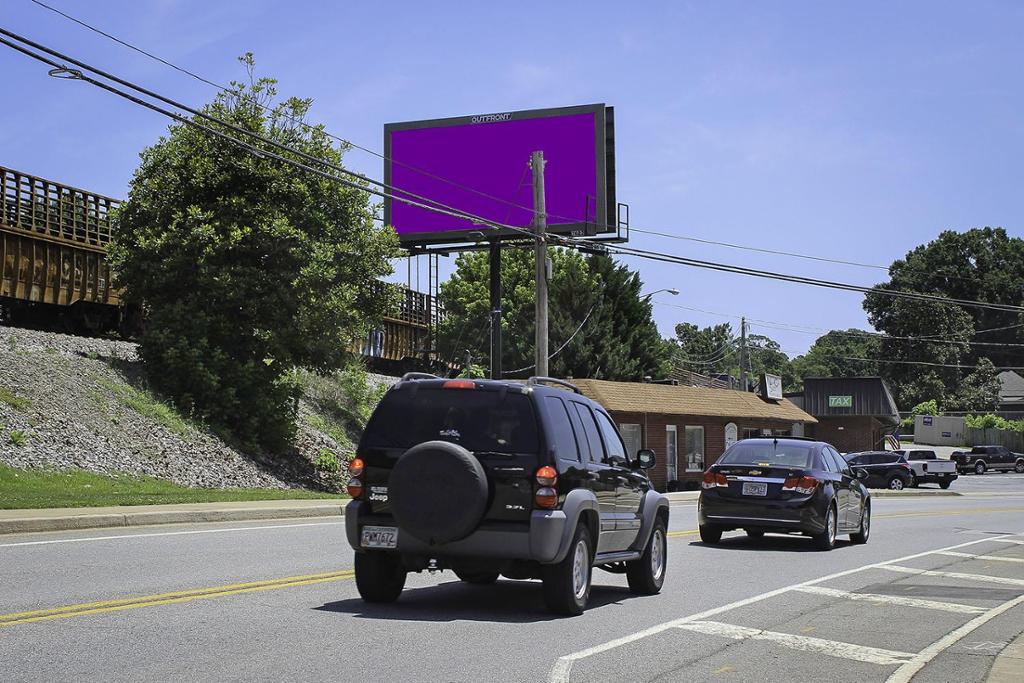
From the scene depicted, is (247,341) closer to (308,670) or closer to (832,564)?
(832,564)

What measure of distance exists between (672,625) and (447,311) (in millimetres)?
54473

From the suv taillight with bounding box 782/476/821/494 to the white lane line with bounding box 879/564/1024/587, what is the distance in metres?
1.99

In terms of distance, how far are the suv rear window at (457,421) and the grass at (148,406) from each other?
66.2 feet

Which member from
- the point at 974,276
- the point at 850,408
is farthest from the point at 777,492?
the point at 974,276

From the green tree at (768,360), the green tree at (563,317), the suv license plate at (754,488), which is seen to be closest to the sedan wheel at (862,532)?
the suv license plate at (754,488)

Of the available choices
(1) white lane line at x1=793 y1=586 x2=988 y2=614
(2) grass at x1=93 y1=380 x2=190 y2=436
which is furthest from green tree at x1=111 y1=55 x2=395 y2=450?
(1) white lane line at x1=793 y1=586 x2=988 y2=614

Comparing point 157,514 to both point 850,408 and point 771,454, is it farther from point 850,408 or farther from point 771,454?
point 850,408

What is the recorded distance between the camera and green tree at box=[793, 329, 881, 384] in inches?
6127

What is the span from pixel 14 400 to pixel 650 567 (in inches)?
714

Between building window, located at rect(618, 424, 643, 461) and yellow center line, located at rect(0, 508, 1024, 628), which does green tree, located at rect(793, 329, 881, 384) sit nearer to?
building window, located at rect(618, 424, 643, 461)

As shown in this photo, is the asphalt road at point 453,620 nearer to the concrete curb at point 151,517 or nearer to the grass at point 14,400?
the concrete curb at point 151,517

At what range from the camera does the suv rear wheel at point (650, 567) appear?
1160 cm

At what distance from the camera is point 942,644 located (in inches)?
367

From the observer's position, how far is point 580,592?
10.0 metres
